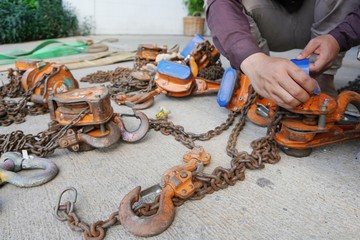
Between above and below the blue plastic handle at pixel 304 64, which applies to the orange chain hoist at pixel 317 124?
below

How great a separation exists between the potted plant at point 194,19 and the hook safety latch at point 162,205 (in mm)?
7768

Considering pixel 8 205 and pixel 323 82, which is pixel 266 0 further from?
pixel 8 205

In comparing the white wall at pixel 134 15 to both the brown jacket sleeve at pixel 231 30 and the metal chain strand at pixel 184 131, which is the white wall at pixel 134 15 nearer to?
the metal chain strand at pixel 184 131

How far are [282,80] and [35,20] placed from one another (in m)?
7.23

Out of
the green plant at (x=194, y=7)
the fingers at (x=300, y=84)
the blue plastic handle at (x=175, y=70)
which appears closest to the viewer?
the fingers at (x=300, y=84)

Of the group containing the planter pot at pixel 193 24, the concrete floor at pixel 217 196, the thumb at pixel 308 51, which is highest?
the planter pot at pixel 193 24

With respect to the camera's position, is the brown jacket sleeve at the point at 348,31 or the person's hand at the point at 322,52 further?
the brown jacket sleeve at the point at 348,31

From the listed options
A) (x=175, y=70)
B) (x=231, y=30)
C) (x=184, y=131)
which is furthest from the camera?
(x=175, y=70)

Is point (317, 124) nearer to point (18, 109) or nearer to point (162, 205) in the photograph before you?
point (162, 205)

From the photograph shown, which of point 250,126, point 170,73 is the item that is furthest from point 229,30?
point 170,73

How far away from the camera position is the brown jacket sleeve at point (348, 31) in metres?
1.37

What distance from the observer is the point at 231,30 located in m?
1.34

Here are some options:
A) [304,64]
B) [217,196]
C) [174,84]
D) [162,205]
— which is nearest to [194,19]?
[174,84]

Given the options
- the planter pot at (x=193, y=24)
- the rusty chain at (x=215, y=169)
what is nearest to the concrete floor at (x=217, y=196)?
the rusty chain at (x=215, y=169)
